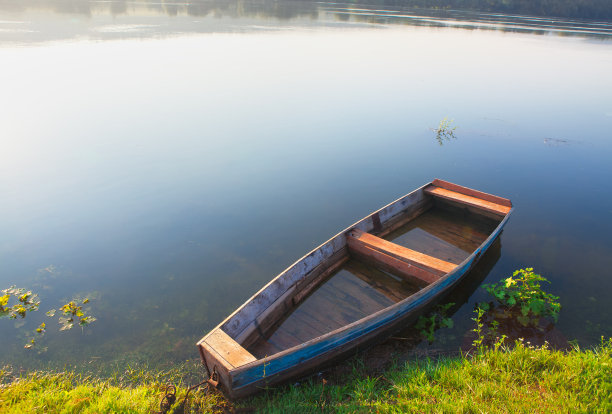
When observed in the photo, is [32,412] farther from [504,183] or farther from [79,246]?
[504,183]

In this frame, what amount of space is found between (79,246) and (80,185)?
350 centimetres

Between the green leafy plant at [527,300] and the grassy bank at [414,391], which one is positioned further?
the green leafy plant at [527,300]

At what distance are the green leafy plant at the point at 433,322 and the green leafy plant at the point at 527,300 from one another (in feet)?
3.52

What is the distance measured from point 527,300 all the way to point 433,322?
215 centimetres

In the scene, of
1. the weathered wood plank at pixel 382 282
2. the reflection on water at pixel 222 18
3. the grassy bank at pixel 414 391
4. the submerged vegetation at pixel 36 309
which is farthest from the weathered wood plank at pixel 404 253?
the reflection on water at pixel 222 18

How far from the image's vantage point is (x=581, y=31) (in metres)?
47.5

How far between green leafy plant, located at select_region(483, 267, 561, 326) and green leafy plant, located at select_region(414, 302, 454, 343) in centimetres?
107

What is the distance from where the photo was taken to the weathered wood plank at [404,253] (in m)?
7.23

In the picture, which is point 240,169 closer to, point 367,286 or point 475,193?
point 367,286

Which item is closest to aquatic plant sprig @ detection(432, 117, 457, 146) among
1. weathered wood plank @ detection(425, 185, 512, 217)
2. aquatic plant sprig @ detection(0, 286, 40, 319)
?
weathered wood plank @ detection(425, 185, 512, 217)

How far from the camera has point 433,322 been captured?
689 cm

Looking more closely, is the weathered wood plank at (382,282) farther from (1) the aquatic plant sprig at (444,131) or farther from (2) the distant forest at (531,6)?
(2) the distant forest at (531,6)

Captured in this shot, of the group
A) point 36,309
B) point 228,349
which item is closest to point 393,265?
point 228,349

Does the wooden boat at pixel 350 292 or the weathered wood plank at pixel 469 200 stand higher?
the weathered wood plank at pixel 469 200
